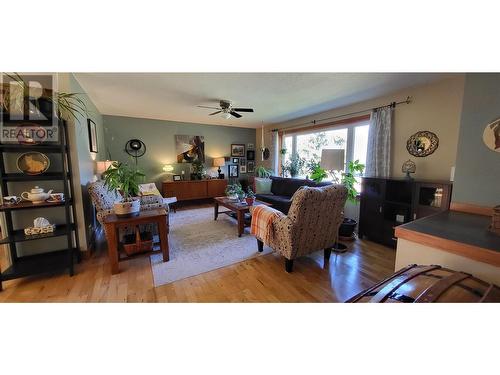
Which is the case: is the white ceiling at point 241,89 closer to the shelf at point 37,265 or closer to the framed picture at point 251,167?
the shelf at point 37,265

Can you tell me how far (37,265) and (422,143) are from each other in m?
4.90

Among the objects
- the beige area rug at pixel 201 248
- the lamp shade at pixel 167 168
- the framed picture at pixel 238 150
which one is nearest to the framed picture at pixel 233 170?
the framed picture at pixel 238 150

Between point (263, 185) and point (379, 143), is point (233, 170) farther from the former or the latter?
point (379, 143)

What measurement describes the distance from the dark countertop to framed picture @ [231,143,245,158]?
5.09 meters

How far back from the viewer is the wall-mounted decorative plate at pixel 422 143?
260 cm

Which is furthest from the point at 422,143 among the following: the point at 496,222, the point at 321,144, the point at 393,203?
the point at 496,222

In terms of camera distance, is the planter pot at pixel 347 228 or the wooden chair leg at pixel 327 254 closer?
the wooden chair leg at pixel 327 254

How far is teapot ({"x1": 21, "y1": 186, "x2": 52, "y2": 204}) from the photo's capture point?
1.90 metres

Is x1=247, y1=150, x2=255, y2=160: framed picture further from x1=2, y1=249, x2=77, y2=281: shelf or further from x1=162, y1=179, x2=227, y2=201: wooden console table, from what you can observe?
x1=2, y1=249, x2=77, y2=281: shelf

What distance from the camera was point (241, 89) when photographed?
281 cm

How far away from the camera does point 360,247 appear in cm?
273

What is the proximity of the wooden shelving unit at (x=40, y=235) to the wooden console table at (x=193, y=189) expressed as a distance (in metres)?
2.67

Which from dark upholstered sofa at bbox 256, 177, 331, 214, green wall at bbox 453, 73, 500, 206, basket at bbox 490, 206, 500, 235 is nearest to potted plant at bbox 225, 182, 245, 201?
dark upholstered sofa at bbox 256, 177, 331, 214
